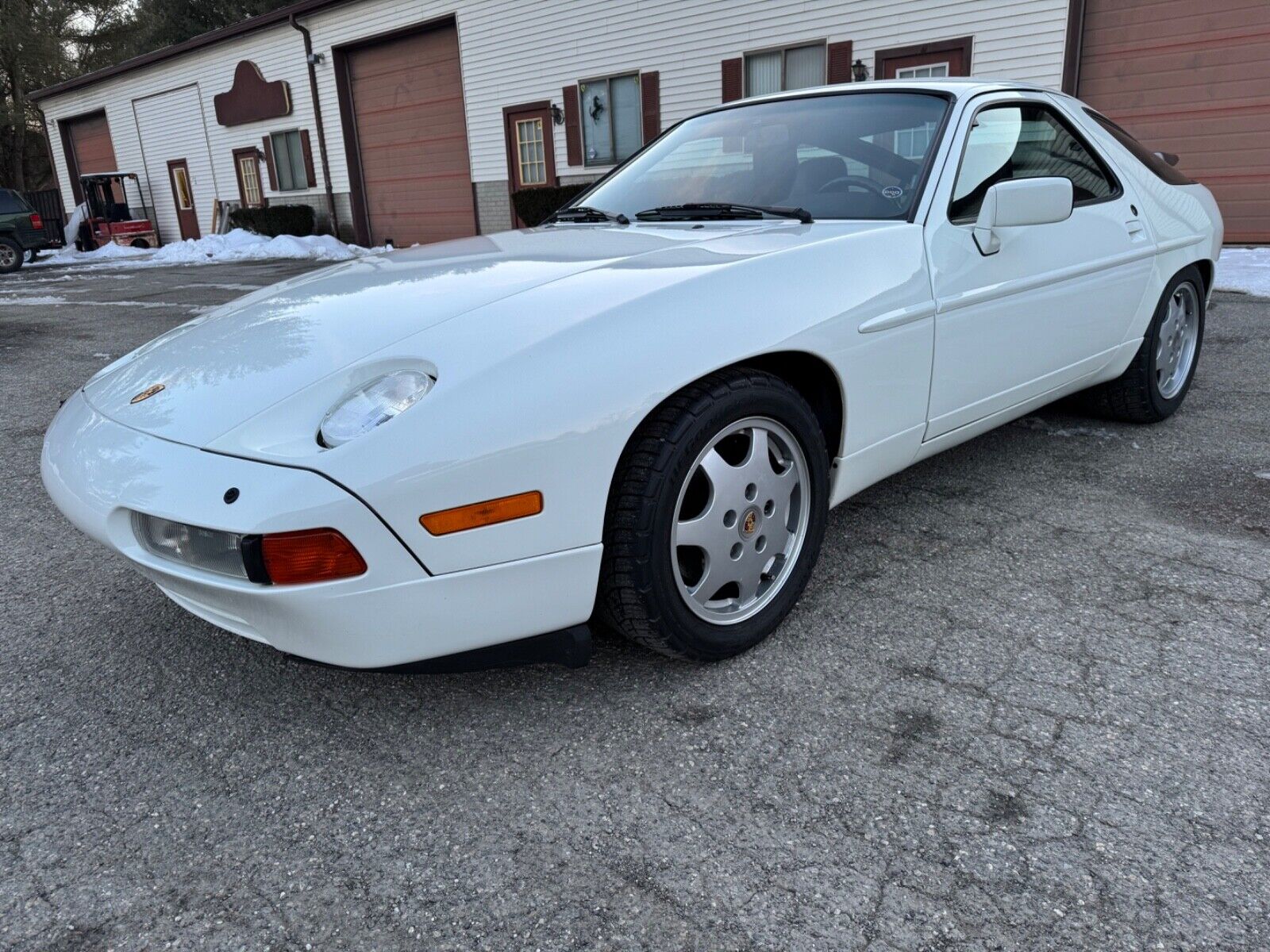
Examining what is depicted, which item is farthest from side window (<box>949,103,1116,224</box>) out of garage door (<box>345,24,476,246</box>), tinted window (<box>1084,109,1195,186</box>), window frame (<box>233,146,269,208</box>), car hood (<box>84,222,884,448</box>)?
window frame (<box>233,146,269,208</box>)

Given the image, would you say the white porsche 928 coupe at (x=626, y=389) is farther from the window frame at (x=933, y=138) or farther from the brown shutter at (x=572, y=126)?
the brown shutter at (x=572, y=126)

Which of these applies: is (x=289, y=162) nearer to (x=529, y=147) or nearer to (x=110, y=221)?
(x=110, y=221)

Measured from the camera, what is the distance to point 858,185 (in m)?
2.76

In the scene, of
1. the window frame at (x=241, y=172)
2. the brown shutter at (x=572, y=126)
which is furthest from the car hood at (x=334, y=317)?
the window frame at (x=241, y=172)

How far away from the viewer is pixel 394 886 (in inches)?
61.9

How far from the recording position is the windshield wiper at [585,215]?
3.07 metres

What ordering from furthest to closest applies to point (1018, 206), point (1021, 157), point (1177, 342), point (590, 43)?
1. point (590, 43)
2. point (1177, 342)
3. point (1021, 157)
4. point (1018, 206)

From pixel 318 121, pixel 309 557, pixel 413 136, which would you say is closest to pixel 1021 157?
pixel 309 557

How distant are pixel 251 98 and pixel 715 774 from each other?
21431 mm

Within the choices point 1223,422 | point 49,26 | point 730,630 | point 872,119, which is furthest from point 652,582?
point 49,26

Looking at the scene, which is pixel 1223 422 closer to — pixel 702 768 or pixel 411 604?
pixel 702 768

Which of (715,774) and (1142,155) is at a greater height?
(1142,155)

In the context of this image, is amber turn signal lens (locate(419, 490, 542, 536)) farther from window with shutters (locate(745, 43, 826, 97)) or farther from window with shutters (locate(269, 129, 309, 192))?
window with shutters (locate(269, 129, 309, 192))

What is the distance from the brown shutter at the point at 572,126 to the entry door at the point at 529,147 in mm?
398
